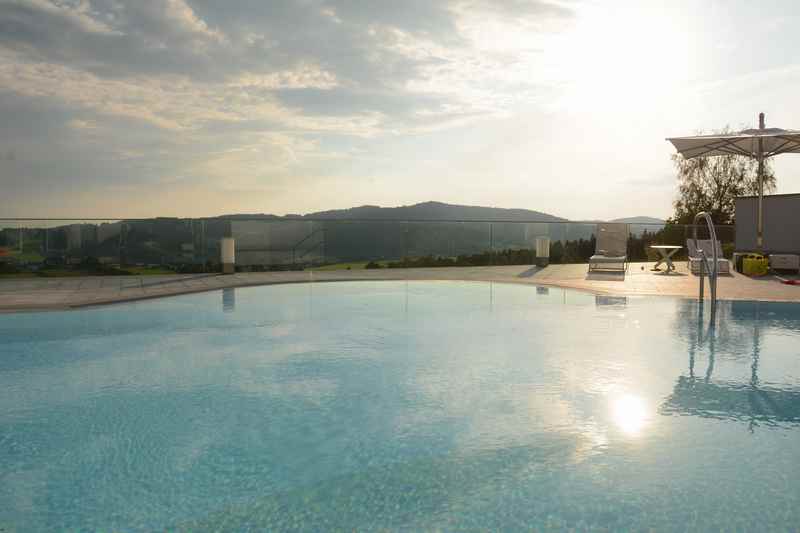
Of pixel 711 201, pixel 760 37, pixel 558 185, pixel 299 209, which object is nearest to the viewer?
pixel 760 37

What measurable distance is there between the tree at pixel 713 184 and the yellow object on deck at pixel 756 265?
55.8 feet

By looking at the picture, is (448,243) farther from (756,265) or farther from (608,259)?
(756,265)

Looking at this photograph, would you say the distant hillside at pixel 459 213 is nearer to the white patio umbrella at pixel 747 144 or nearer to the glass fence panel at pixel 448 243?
the glass fence panel at pixel 448 243

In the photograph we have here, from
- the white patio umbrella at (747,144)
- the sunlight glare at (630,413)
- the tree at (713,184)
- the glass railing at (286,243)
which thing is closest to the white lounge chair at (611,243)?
the glass railing at (286,243)

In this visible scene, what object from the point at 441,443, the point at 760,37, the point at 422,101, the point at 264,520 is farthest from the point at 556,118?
the point at 264,520

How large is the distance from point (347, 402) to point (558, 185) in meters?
16.6

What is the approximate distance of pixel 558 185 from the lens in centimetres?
1977

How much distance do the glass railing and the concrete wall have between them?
1.87 metres

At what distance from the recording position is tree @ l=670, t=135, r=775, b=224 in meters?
29.1

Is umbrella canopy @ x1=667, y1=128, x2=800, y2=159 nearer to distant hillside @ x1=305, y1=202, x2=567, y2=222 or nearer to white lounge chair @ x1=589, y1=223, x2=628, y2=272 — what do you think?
white lounge chair @ x1=589, y1=223, x2=628, y2=272

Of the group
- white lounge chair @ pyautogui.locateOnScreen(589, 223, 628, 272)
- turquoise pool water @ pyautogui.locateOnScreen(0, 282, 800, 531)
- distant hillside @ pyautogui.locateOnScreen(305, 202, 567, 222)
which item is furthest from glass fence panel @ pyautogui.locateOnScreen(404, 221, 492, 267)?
distant hillside @ pyautogui.locateOnScreen(305, 202, 567, 222)

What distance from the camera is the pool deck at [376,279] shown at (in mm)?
9523

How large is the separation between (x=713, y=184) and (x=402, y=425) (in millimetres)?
30548

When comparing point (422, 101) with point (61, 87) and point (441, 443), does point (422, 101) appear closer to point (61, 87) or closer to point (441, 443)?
point (61, 87)
